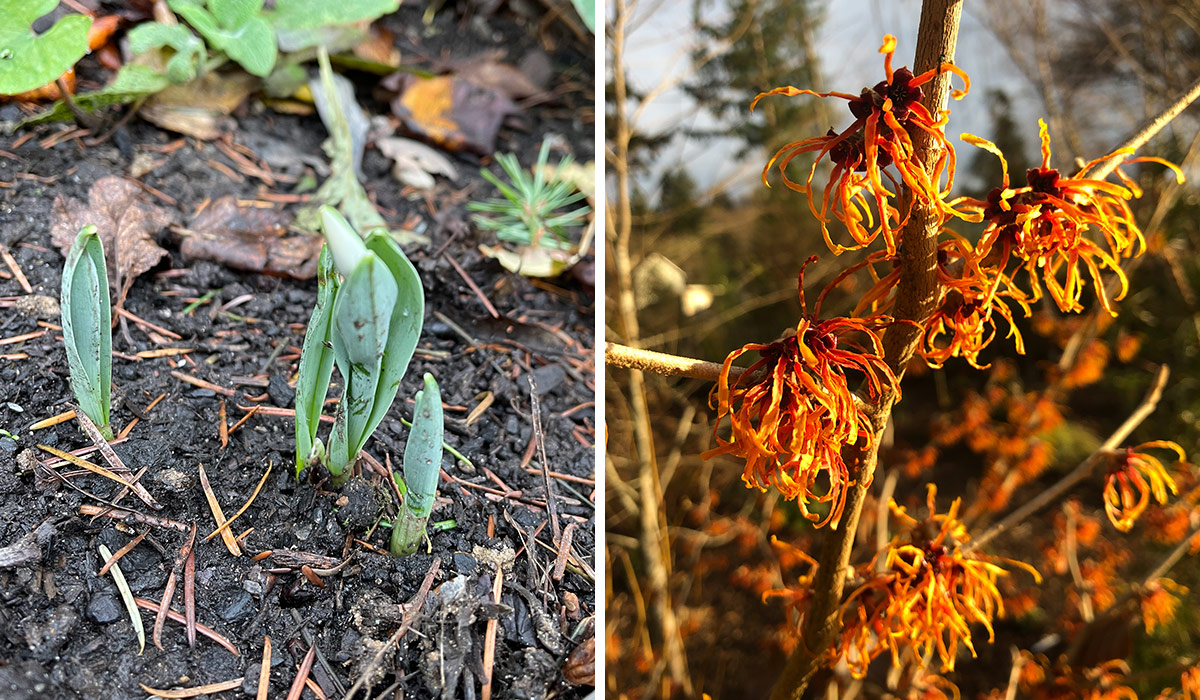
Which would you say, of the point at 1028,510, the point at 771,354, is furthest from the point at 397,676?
the point at 1028,510

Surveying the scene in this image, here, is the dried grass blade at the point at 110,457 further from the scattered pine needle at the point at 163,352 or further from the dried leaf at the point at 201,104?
the dried leaf at the point at 201,104

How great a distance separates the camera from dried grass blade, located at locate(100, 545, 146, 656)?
67cm

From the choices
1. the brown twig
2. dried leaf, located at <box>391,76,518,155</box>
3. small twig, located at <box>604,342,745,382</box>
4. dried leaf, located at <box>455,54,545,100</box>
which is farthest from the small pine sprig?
small twig, located at <box>604,342,745,382</box>

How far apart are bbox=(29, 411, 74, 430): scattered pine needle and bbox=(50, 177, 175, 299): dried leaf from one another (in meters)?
0.18

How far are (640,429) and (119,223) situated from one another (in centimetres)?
110

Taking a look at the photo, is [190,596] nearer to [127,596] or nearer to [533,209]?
[127,596]

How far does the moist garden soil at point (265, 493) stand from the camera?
681mm

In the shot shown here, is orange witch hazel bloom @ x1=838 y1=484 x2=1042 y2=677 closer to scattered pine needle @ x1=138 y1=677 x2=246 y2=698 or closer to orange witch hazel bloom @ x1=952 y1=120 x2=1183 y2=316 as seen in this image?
orange witch hazel bloom @ x1=952 y1=120 x2=1183 y2=316

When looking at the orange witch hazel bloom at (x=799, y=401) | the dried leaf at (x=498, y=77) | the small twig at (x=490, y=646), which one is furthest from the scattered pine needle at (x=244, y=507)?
the dried leaf at (x=498, y=77)

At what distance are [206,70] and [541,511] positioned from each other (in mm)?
912

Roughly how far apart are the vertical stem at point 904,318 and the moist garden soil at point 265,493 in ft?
0.71

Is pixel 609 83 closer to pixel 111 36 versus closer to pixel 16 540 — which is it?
pixel 111 36

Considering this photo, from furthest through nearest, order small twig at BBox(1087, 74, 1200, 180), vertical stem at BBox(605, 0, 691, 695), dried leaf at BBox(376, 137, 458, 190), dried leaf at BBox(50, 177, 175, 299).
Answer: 1. vertical stem at BBox(605, 0, 691, 695)
2. dried leaf at BBox(376, 137, 458, 190)
3. dried leaf at BBox(50, 177, 175, 299)
4. small twig at BBox(1087, 74, 1200, 180)

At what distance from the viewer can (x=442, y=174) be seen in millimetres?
1366
